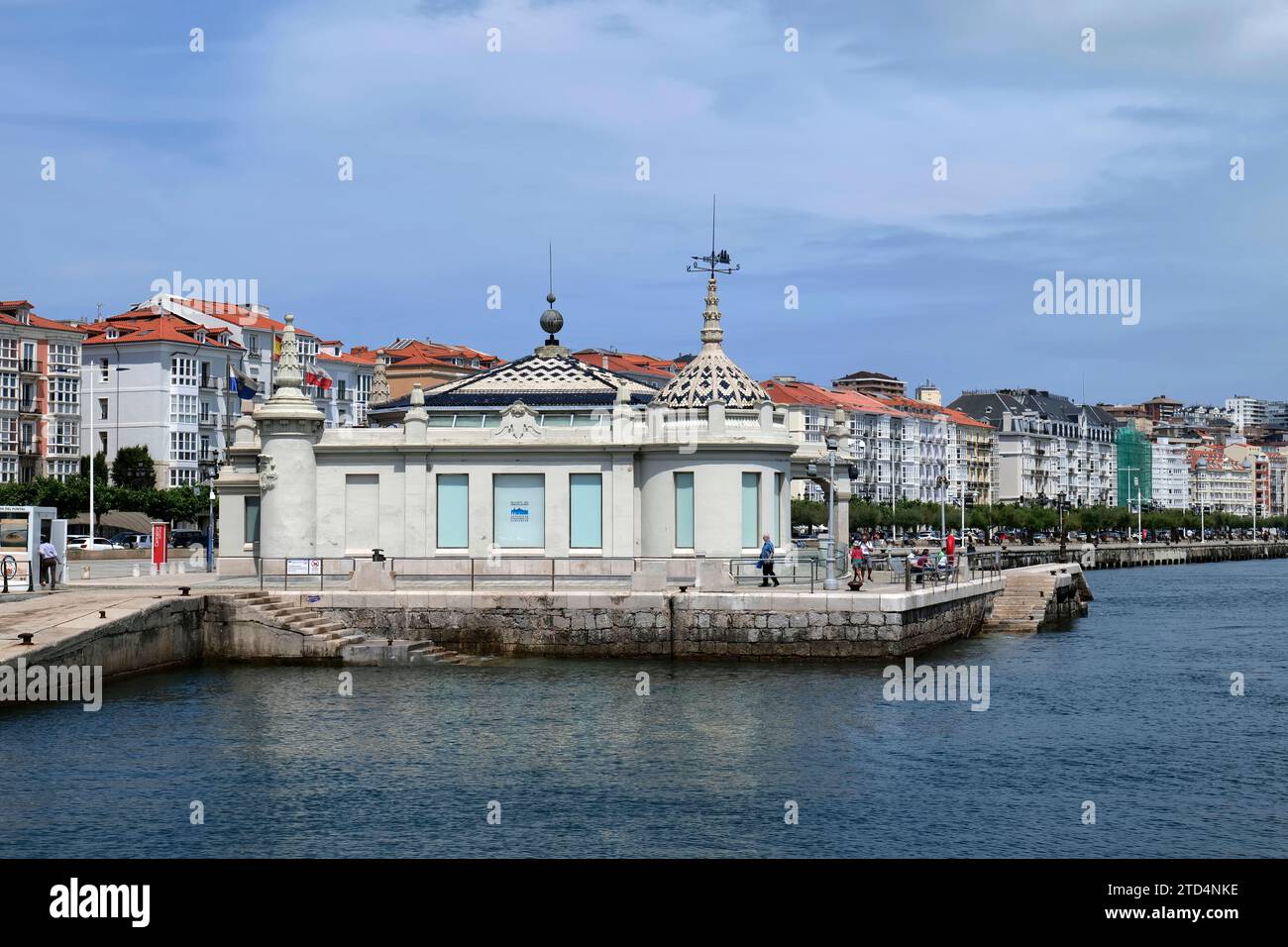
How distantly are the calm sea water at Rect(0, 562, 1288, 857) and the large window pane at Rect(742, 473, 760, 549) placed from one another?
6322 mm

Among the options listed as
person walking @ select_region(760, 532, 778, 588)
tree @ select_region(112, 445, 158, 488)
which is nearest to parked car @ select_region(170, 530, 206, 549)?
tree @ select_region(112, 445, 158, 488)

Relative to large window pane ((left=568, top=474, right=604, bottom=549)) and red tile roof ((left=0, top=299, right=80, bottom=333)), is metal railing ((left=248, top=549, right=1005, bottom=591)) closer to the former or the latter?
large window pane ((left=568, top=474, right=604, bottom=549))

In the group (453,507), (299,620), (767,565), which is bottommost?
(299,620)

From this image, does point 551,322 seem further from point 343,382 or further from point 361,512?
point 343,382

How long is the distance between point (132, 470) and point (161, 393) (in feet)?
23.5

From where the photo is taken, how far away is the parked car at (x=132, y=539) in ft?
318

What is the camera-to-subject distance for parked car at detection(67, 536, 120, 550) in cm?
8519

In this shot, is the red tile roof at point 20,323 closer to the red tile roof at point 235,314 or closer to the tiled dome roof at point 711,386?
the red tile roof at point 235,314

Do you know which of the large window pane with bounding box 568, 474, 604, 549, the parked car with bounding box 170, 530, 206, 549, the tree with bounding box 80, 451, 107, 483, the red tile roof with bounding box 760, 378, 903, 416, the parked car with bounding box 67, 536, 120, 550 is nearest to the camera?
the large window pane with bounding box 568, 474, 604, 549

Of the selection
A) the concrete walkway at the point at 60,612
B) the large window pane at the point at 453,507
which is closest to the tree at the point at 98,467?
the large window pane at the point at 453,507

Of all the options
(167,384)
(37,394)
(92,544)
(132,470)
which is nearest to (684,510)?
(92,544)

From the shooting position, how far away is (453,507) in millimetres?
44938
